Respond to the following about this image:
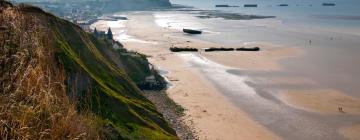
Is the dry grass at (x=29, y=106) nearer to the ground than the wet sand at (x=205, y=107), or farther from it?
farther from it

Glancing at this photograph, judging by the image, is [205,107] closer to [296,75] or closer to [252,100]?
[252,100]

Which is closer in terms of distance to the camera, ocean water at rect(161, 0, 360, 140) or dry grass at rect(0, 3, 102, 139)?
dry grass at rect(0, 3, 102, 139)

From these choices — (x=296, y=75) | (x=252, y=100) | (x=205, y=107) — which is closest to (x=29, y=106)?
(x=205, y=107)

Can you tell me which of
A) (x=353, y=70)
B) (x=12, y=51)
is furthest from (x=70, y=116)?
(x=353, y=70)

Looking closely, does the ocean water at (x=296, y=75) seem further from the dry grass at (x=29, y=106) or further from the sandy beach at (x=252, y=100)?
the dry grass at (x=29, y=106)

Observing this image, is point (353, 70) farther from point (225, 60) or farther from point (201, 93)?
point (201, 93)

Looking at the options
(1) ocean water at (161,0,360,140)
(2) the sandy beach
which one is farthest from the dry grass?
(1) ocean water at (161,0,360,140)

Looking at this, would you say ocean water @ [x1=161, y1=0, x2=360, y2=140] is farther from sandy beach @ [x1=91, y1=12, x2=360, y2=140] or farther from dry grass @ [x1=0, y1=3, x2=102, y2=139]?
dry grass @ [x1=0, y1=3, x2=102, y2=139]

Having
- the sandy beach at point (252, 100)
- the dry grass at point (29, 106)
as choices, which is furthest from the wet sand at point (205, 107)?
the dry grass at point (29, 106)
